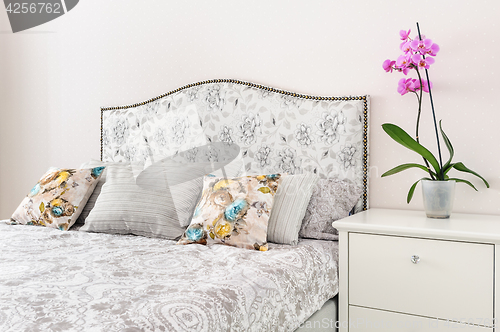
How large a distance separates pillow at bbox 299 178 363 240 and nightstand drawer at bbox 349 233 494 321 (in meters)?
0.21

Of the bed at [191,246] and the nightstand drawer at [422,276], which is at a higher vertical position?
the bed at [191,246]

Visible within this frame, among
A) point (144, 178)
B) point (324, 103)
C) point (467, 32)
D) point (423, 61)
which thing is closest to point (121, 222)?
point (144, 178)

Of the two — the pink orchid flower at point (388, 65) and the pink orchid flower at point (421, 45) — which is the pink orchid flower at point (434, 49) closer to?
the pink orchid flower at point (421, 45)

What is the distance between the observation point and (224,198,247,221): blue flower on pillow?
66.7 inches

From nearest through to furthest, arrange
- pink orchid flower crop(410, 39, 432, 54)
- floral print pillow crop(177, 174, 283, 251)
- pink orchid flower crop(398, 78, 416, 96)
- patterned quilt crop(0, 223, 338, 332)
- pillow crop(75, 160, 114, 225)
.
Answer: patterned quilt crop(0, 223, 338, 332), floral print pillow crop(177, 174, 283, 251), pink orchid flower crop(410, 39, 432, 54), pink orchid flower crop(398, 78, 416, 96), pillow crop(75, 160, 114, 225)

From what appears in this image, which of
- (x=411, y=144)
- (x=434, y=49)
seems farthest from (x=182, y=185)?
(x=434, y=49)

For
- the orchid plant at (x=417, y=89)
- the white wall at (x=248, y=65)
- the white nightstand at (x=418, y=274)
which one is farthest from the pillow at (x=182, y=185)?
the orchid plant at (x=417, y=89)

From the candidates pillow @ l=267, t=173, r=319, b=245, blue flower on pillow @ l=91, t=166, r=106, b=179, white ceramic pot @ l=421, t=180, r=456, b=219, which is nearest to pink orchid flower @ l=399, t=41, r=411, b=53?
A: white ceramic pot @ l=421, t=180, r=456, b=219

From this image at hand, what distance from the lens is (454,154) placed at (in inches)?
74.5

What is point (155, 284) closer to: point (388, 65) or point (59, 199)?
point (59, 199)

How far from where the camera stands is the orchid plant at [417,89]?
173 centimetres

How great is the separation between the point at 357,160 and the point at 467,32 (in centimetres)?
76

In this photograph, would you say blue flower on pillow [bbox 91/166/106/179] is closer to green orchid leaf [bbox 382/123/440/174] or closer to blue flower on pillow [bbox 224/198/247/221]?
blue flower on pillow [bbox 224/198/247/221]

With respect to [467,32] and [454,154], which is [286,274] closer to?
[454,154]
